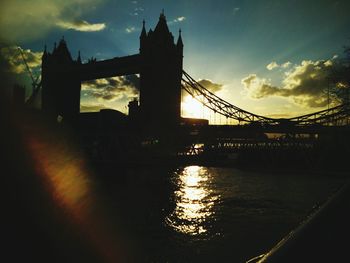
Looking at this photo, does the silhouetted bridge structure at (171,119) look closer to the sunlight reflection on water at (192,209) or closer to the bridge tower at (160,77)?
the bridge tower at (160,77)

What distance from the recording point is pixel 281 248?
144cm

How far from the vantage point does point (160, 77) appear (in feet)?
199

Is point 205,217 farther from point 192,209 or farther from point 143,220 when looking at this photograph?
point 143,220

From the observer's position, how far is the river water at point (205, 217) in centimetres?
903

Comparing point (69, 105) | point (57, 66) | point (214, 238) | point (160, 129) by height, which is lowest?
point (214, 238)

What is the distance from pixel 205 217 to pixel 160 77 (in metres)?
50.4

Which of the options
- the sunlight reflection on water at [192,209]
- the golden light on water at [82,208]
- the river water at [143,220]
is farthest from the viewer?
the sunlight reflection on water at [192,209]

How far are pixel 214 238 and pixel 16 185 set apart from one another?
11.4m

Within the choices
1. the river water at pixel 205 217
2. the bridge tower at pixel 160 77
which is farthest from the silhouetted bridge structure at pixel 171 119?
the river water at pixel 205 217

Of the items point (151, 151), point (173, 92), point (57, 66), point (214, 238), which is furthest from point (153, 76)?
point (214, 238)

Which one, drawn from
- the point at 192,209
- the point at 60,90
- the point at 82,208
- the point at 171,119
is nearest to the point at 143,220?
the point at 192,209

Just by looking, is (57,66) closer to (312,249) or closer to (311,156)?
(311,156)

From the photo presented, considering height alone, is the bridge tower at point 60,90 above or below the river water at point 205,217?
above

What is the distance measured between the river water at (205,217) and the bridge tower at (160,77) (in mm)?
37347
